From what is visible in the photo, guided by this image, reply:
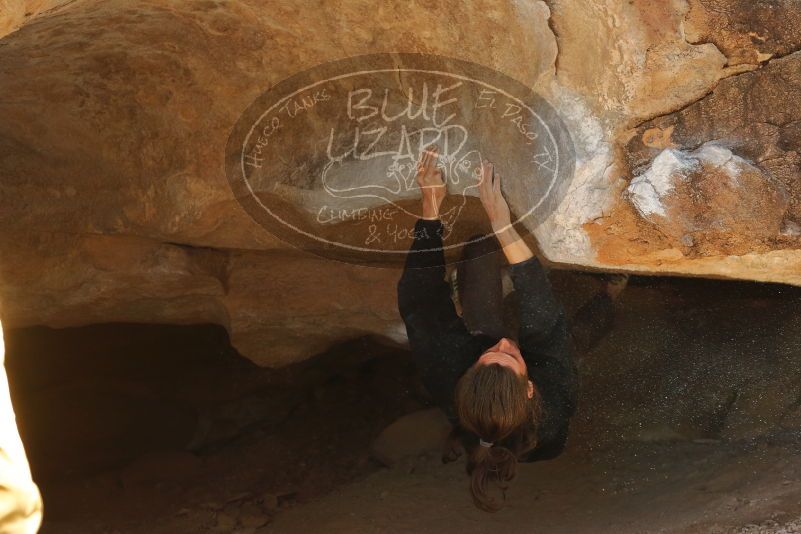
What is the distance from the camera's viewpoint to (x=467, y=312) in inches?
78.1

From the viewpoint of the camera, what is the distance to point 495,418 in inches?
63.2

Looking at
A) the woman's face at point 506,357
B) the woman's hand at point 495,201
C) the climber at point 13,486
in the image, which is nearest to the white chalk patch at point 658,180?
the woman's hand at point 495,201

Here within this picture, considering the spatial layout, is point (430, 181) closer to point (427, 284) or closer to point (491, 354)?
point (427, 284)

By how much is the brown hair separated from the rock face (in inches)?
10.9

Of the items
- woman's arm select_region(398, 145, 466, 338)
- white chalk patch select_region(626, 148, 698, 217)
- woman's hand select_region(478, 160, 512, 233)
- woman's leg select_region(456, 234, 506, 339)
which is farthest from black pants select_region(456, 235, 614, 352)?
white chalk patch select_region(626, 148, 698, 217)

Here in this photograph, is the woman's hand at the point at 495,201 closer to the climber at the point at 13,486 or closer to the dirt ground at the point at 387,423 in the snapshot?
the dirt ground at the point at 387,423

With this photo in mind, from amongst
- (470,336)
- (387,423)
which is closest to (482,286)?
(470,336)

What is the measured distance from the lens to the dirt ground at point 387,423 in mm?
1831

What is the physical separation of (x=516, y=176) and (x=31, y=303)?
145cm

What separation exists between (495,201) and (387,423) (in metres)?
1.37

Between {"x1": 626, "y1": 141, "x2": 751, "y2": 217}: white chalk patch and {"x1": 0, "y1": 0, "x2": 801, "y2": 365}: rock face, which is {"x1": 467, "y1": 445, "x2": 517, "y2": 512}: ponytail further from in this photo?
{"x1": 626, "y1": 141, "x2": 751, "y2": 217}: white chalk patch

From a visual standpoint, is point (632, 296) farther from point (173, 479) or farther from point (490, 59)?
point (173, 479)

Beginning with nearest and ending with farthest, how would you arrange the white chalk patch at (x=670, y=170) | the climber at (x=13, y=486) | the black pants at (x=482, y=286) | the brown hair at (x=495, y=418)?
the climber at (x=13, y=486), the white chalk patch at (x=670, y=170), the brown hair at (x=495, y=418), the black pants at (x=482, y=286)

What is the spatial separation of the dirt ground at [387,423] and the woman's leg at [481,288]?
33 cm
